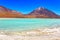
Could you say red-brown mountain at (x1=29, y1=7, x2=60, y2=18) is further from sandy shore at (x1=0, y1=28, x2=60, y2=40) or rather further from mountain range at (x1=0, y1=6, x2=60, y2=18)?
sandy shore at (x1=0, y1=28, x2=60, y2=40)

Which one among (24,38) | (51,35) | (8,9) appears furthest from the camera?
(8,9)

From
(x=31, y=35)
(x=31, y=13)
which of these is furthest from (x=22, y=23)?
(x=31, y=35)

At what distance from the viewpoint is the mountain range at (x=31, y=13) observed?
3.61 metres

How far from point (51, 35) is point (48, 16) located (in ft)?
2.14

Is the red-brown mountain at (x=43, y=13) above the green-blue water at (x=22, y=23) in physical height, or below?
above

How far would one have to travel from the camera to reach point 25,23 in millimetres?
3770

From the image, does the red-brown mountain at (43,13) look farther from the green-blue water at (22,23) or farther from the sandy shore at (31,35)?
the sandy shore at (31,35)

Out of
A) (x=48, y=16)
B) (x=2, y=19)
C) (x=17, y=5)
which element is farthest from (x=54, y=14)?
(x=2, y=19)

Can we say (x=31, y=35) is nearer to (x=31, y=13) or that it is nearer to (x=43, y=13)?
(x=31, y=13)

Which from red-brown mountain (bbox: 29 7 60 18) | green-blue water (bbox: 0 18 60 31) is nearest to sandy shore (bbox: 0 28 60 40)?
green-blue water (bbox: 0 18 60 31)

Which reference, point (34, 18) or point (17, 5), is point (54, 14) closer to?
point (34, 18)

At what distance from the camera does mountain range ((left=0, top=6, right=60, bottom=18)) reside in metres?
3.61

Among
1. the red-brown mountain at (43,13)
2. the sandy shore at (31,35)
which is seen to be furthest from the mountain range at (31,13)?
the sandy shore at (31,35)

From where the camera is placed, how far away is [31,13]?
367 centimetres
